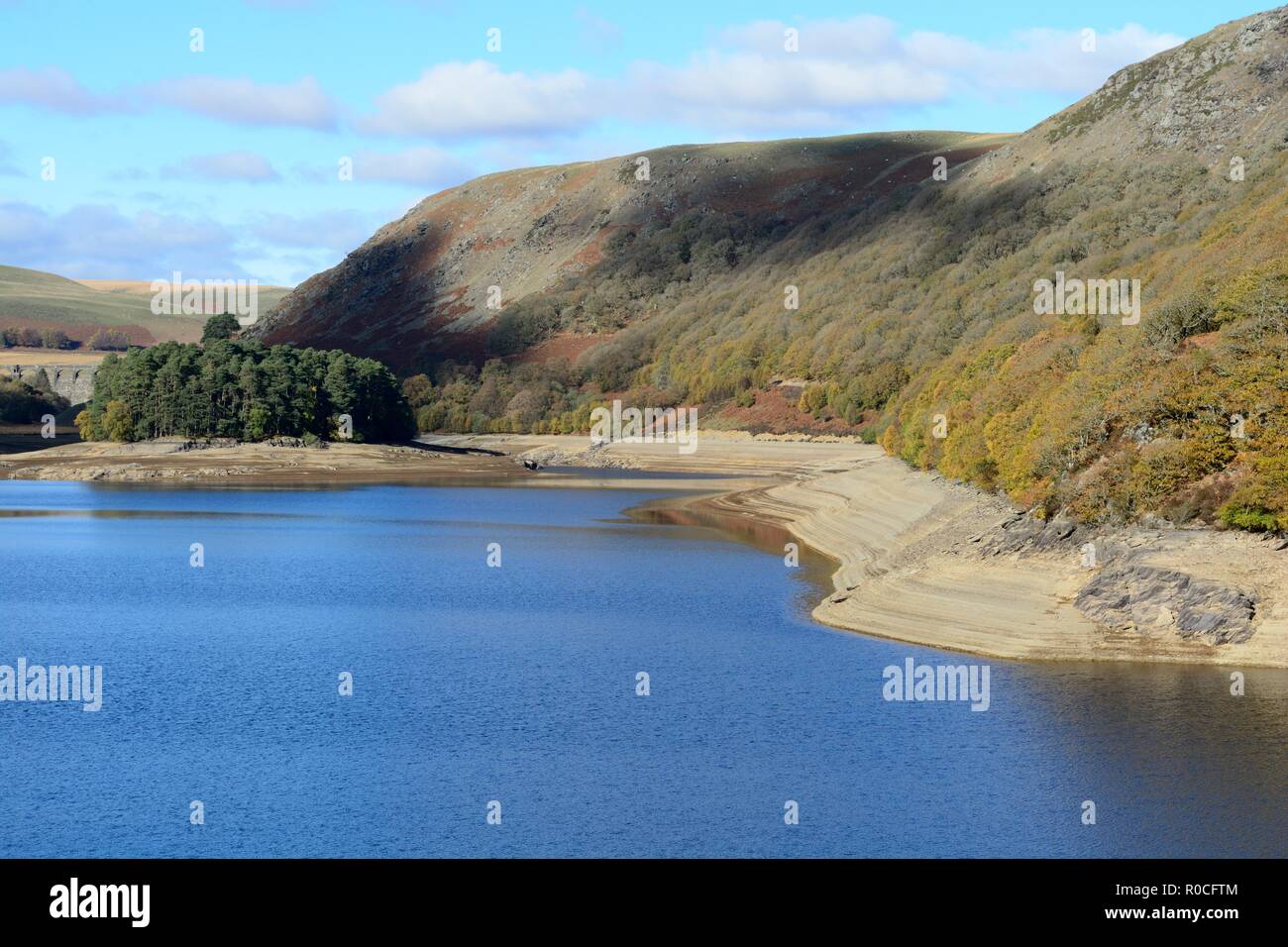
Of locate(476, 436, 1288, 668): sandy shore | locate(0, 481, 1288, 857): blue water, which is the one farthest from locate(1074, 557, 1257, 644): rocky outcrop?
locate(0, 481, 1288, 857): blue water

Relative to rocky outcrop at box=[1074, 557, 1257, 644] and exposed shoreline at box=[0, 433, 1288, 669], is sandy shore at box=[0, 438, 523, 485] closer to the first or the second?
exposed shoreline at box=[0, 433, 1288, 669]

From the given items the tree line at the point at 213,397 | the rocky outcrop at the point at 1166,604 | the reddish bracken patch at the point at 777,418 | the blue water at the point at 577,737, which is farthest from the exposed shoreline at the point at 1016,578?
the tree line at the point at 213,397

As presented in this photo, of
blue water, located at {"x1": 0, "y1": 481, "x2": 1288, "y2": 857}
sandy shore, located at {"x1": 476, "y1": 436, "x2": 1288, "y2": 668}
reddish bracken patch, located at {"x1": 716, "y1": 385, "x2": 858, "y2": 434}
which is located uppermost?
reddish bracken patch, located at {"x1": 716, "y1": 385, "x2": 858, "y2": 434}

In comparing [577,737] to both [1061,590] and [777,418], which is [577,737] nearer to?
[1061,590]

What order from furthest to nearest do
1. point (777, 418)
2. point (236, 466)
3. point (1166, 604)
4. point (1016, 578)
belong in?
point (777, 418), point (236, 466), point (1016, 578), point (1166, 604)

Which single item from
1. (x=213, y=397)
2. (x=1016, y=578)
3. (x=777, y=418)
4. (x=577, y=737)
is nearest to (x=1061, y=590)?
(x=1016, y=578)
